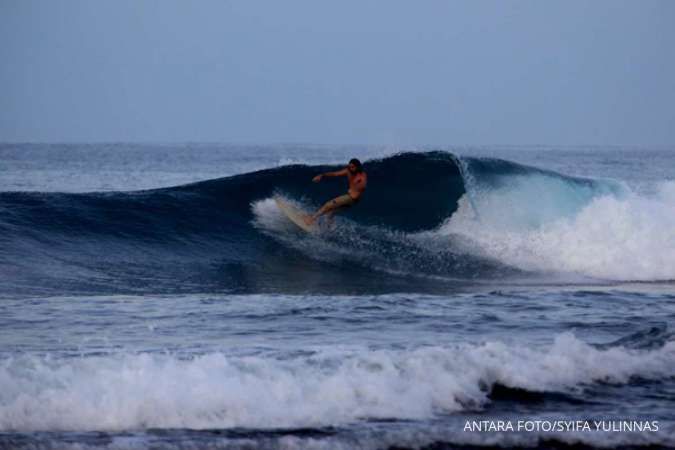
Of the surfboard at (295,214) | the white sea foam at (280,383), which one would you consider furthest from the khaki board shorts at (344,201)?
the white sea foam at (280,383)

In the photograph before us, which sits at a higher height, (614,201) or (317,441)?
(614,201)

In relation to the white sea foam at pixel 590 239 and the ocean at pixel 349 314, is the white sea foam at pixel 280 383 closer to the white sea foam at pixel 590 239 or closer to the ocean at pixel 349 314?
the ocean at pixel 349 314

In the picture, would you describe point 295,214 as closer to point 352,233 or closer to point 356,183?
point 352,233

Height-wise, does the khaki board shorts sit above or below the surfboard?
above

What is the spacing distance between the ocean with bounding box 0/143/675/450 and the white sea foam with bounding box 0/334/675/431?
0.7 inches

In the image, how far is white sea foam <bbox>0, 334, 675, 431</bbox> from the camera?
24.5 feet

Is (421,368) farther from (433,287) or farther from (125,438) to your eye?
(433,287)

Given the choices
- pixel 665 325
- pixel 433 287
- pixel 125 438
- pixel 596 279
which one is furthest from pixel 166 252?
pixel 125 438

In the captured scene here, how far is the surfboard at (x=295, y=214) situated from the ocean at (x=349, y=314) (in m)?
0.12

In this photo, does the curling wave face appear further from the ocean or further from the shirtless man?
the shirtless man

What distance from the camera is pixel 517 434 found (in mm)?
7320

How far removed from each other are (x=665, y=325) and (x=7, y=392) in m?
6.59

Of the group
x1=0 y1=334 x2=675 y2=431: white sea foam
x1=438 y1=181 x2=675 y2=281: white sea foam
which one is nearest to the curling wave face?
x1=438 y1=181 x2=675 y2=281: white sea foam

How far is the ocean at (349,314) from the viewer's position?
24.5 feet
